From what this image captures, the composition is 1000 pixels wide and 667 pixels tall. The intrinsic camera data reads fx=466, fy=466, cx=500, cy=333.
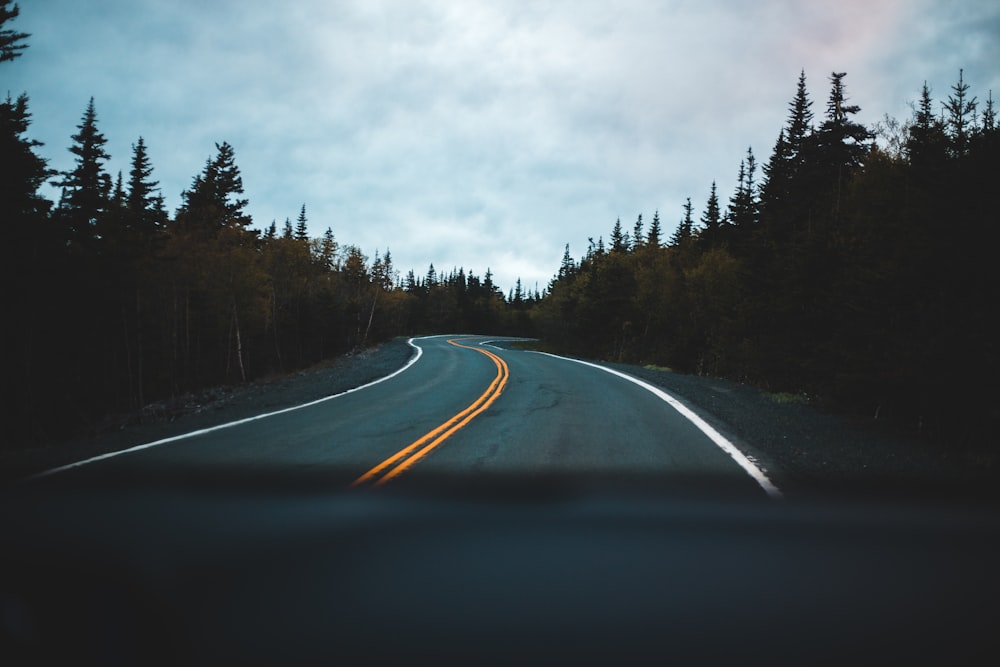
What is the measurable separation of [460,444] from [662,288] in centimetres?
3517

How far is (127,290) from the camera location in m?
29.4

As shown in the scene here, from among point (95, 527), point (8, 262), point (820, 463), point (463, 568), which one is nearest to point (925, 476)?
point (820, 463)

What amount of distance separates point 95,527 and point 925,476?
709cm

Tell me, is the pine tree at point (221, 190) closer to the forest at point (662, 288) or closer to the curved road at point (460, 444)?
the forest at point (662, 288)

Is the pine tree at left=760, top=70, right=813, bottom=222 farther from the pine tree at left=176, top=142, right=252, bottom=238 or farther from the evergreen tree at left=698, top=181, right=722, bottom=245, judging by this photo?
the pine tree at left=176, top=142, right=252, bottom=238

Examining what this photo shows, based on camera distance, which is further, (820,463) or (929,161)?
(929,161)

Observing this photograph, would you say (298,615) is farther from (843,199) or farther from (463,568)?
(843,199)

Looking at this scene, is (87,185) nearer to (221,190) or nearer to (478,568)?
(221,190)

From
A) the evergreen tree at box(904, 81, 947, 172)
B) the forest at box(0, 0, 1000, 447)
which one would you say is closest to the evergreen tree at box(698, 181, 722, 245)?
the forest at box(0, 0, 1000, 447)

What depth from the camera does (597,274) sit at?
47.4 m

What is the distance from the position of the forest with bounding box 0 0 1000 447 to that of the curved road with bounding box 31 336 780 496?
12.1 ft

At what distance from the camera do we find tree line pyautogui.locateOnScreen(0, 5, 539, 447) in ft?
77.3

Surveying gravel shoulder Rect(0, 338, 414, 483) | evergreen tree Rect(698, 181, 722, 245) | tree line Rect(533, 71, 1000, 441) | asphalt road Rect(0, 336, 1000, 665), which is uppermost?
evergreen tree Rect(698, 181, 722, 245)

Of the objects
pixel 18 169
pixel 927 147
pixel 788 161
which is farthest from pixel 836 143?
pixel 18 169
